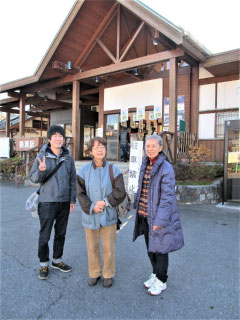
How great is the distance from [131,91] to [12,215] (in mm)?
7821

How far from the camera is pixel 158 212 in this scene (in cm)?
236

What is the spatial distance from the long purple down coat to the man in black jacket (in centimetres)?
108

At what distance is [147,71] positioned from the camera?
35.5ft

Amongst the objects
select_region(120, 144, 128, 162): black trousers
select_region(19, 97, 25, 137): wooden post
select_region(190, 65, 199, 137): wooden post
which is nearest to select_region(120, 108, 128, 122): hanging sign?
select_region(120, 144, 128, 162): black trousers

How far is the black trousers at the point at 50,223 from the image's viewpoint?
280cm

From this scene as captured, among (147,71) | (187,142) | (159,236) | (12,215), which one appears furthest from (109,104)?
(159,236)

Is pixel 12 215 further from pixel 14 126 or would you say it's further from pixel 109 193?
pixel 14 126

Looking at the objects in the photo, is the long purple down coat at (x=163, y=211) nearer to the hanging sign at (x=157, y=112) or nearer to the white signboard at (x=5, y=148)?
the hanging sign at (x=157, y=112)

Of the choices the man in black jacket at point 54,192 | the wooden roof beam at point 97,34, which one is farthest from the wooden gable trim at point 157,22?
the man in black jacket at point 54,192

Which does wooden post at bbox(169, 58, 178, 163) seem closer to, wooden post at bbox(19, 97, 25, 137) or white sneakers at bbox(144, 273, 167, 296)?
white sneakers at bbox(144, 273, 167, 296)

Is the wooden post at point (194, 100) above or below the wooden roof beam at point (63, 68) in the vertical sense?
below

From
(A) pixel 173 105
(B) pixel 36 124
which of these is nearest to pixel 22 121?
(B) pixel 36 124

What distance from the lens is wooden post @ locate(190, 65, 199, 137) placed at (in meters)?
9.38

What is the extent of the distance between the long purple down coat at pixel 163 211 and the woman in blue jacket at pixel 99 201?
36 cm
